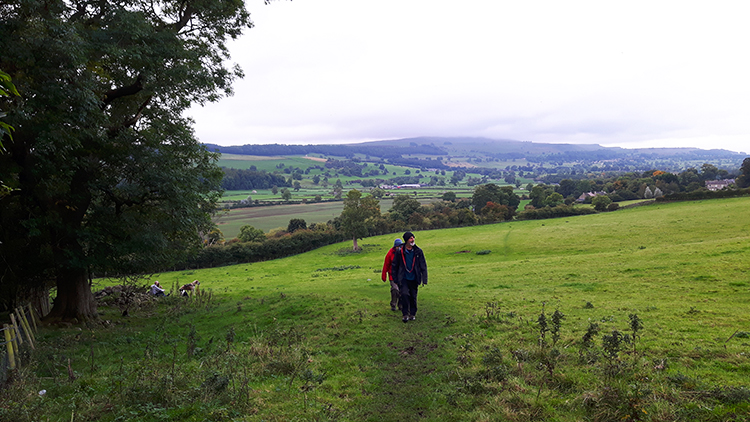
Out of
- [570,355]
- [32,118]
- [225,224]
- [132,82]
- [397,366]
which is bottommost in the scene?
[225,224]

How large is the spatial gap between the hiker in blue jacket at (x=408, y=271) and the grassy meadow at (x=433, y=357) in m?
0.70

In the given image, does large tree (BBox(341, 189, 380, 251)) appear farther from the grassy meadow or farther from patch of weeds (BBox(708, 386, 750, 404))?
patch of weeds (BBox(708, 386, 750, 404))

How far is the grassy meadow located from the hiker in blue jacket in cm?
70

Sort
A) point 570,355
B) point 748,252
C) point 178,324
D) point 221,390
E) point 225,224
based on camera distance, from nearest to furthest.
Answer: point 221,390
point 570,355
point 178,324
point 748,252
point 225,224

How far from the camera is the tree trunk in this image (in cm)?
1449

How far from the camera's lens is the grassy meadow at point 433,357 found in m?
6.10

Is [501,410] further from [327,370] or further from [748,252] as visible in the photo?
[748,252]

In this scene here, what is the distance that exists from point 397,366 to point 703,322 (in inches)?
328

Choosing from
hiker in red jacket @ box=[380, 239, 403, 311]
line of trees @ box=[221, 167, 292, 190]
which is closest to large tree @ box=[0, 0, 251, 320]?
hiker in red jacket @ box=[380, 239, 403, 311]

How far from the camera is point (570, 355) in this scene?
8.30m

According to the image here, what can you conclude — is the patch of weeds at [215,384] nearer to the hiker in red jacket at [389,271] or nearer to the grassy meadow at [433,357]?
the grassy meadow at [433,357]

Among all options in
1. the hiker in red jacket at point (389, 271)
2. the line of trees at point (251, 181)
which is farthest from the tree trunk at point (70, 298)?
the line of trees at point (251, 181)

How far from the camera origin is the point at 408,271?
12641 millimetres

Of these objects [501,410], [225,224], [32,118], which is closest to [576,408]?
[501,410]
